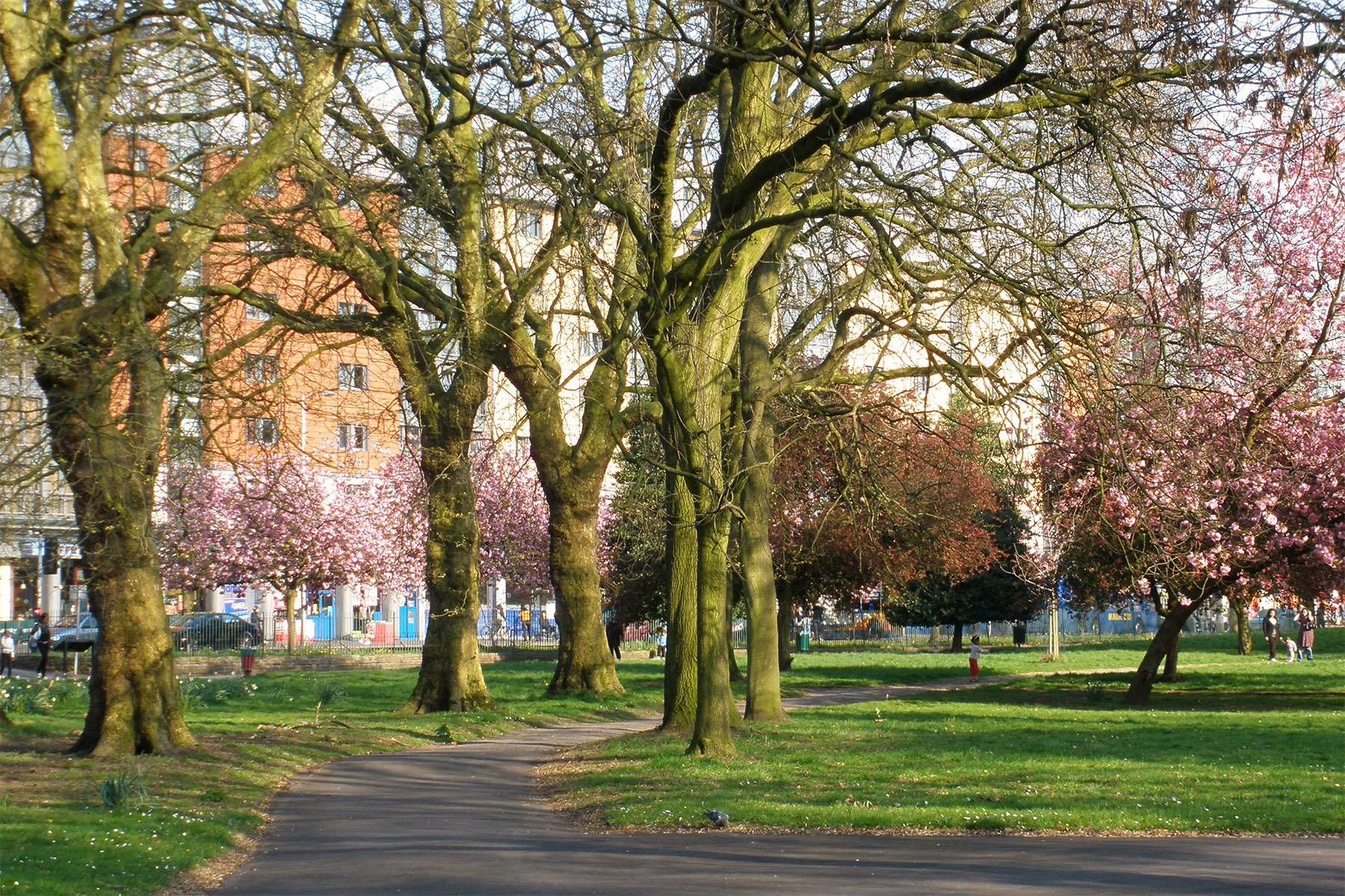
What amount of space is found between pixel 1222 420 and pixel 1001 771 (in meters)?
7.29

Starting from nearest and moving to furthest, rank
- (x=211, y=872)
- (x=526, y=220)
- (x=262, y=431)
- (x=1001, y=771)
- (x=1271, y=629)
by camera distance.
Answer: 1. (x=211, y=872)
2. (x=1001, y=771)
3. (x=262, y=431)
4. (x=526, y=220)
5. (x=1271, y=629)

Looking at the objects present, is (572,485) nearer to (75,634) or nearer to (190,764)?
(190,764)

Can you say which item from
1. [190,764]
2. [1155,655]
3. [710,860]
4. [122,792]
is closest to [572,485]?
[190,764]

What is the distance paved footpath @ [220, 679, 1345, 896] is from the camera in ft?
26.1

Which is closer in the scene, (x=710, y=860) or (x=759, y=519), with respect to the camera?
(x=710, y=860)

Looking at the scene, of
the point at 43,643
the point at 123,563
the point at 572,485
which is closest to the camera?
the point at 123,563

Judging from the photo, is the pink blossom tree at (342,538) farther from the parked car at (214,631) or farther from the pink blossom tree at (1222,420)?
the pink blossom tree at (1222,420)

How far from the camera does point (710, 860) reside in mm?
9023

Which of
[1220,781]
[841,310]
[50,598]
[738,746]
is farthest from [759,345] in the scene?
[50,598]

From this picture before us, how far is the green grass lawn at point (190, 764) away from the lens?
877 cm

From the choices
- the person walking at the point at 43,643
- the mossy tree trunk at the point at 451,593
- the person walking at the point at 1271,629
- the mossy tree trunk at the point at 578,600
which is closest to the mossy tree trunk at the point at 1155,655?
the mossy tree trunk at the point at 578,600

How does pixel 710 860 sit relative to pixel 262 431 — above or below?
below

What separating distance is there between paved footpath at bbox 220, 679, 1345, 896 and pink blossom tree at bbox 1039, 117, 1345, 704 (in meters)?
3.52

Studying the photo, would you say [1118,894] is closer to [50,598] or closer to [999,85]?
[999,85]
